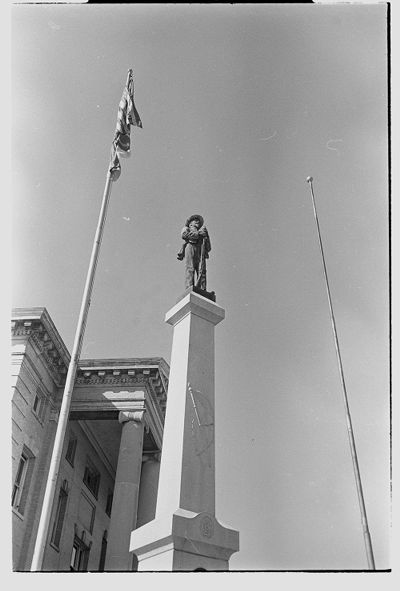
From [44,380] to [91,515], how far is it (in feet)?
24.8

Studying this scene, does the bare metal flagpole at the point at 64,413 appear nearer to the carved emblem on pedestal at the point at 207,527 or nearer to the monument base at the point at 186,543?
the monument base at the point at 186,543

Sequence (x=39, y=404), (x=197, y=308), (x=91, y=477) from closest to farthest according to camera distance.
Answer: (x=197, y=308) → (x=39, y=404) → (x=91, y=477)

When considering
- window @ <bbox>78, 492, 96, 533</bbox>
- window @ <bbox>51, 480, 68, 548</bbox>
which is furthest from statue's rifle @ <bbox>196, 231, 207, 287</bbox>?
window @ <bbox>78, 492, 96, 533</bbox>

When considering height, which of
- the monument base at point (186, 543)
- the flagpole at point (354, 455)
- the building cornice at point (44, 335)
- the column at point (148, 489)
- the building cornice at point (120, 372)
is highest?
the building cornice at point (120, 372)

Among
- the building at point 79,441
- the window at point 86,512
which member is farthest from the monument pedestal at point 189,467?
the window at point 86,512

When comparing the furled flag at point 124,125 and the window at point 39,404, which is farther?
the window at point 39,404

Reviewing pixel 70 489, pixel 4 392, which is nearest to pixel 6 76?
pixel 4 392

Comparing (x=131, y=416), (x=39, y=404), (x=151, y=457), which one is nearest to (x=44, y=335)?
(x=39, y=404)

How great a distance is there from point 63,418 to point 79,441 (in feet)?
47.5

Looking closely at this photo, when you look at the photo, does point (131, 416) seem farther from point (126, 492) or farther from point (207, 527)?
point (207, 527)

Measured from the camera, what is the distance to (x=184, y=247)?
10.5 m

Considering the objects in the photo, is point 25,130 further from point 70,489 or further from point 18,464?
point 70,489

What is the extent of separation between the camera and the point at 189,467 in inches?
292

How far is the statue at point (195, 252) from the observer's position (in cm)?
998
